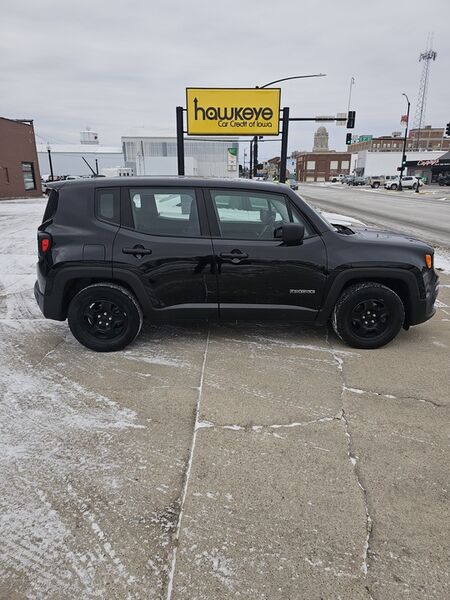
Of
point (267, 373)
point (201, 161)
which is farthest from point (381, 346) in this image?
point (201, 161)

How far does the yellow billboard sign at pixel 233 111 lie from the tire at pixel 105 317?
13638 mm

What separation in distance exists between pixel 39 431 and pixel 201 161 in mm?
76314

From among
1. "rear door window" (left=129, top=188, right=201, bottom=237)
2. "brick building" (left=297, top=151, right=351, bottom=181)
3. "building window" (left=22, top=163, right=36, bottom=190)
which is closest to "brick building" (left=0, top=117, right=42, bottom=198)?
"building window" (left=22, top=163, right=36, bottom=190)

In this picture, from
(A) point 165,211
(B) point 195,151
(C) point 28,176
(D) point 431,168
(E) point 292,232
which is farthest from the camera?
(B) point 195,151

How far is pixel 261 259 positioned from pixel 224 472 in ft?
7.10

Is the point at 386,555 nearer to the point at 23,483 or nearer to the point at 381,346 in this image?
the point at 23,483

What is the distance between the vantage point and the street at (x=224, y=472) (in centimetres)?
198

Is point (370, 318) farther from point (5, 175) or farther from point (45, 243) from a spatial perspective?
point (5, 175)

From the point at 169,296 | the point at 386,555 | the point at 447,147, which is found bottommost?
the point at 386,555

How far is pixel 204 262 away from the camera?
4.21 meters

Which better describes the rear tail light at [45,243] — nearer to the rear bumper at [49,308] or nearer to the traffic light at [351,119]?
the rear bumper at [49,308]

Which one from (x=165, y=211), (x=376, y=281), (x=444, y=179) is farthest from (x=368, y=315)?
(x=444, y=179)

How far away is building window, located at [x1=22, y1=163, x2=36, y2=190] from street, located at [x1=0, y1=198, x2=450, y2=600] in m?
31.6

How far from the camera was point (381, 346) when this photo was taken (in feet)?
14.6
